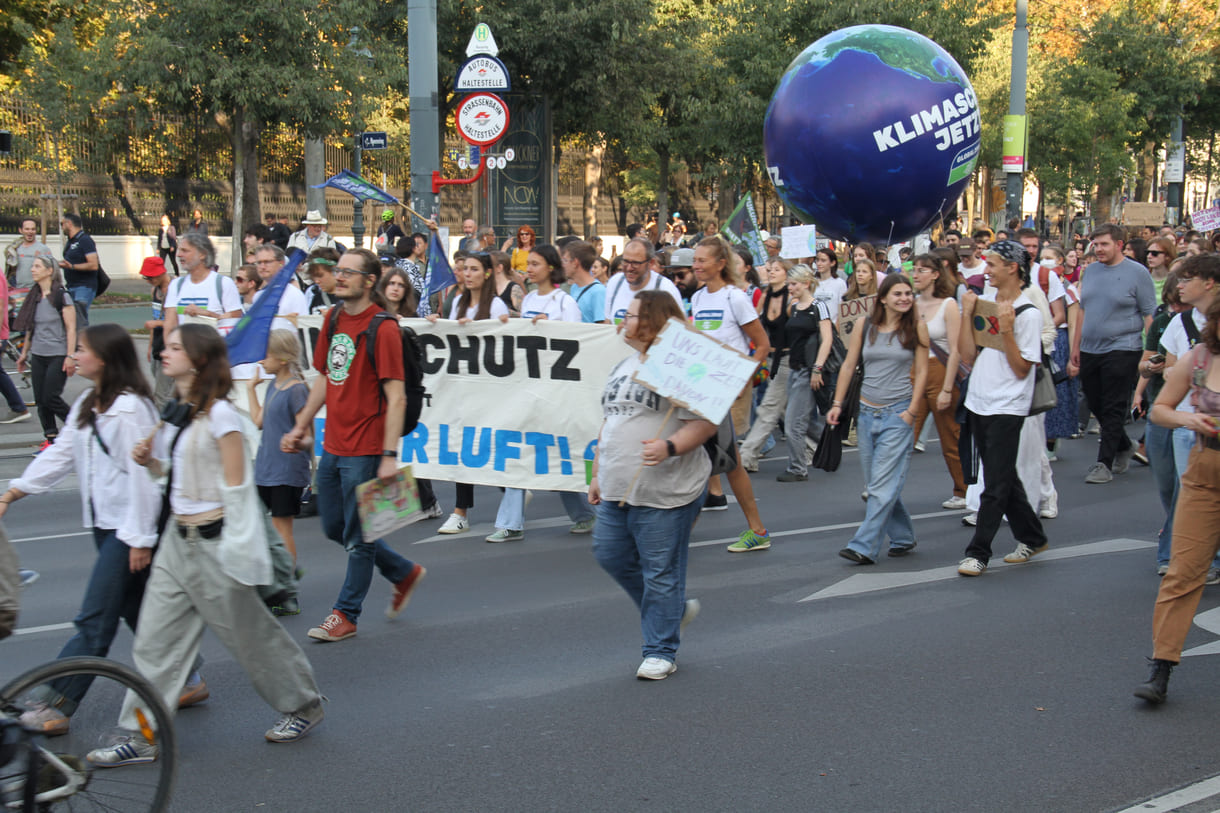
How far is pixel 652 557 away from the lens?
Result: 5.45 metres

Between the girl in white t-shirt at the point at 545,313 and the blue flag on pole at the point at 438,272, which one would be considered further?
the blue flag on pole at the point at 438,272

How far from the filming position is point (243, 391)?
883 centimetres

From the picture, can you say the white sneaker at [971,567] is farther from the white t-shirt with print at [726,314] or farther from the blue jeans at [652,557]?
the blue jeans at [652,557]

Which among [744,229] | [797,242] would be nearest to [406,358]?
[797,242]

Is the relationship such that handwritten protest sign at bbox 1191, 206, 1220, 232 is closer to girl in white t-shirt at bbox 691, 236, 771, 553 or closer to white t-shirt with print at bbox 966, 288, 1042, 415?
girl in white t-shirt at bbox 691, 236, 771, 553

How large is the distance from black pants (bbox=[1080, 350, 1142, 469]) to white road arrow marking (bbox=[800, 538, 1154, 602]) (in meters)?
2.26

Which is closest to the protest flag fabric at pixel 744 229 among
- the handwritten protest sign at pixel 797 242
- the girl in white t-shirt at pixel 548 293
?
the handwritten protest sign at pixel 797 242

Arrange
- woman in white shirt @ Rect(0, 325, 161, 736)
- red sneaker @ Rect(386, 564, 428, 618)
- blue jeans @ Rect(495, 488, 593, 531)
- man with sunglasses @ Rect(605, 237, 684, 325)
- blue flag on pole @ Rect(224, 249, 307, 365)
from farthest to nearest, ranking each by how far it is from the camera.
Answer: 1. blue jeans @ Rect(495, 488, 593, 531)
2. man with sunglasses @ Rect(605, 237, 684, 325)
3. blue flag on pole @ Rect(224, 249, 307, 365)
4. red sneaker @ Rect(386, 564, 428, 618)
5. woman in white shirt @ Rect(0, 325, 161, 736)

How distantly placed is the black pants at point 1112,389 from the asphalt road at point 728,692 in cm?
219

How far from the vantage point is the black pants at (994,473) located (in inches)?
283

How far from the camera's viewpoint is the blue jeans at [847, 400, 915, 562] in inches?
293

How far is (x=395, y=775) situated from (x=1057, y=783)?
7.49 feet

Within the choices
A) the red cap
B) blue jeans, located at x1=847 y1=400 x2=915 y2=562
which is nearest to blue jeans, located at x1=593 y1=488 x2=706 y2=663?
blue jeans, located at x1=847 y1=400 x2=915 y2=562

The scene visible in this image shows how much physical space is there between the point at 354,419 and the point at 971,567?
3574 millimetres
